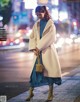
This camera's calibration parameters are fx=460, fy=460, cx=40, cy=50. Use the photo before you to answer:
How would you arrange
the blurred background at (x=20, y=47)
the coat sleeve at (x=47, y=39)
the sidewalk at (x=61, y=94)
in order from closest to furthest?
the coat sleeve at (x=47, y=39) → the sidewalk at (x=61, y=94) → the blurred background at (x=20, y=47)

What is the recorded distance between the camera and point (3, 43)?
31656mm

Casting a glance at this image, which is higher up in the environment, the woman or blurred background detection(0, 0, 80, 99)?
the woman

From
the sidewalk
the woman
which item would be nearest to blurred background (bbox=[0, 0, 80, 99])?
the sidewalk

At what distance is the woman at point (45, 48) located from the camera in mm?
8445

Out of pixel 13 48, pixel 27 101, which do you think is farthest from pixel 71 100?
pixel 13 48

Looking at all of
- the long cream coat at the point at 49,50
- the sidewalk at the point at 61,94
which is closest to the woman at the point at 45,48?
the long cream coat at the point at 49,50

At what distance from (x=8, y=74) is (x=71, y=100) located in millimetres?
6006

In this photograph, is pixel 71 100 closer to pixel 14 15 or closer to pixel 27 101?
pixel 27 101

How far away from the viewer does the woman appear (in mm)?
8445

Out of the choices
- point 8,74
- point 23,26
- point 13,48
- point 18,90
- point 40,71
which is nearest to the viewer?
point 40,71

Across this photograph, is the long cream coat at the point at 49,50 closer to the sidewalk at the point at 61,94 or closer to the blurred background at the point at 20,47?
the sidewalk at the point at 61,94

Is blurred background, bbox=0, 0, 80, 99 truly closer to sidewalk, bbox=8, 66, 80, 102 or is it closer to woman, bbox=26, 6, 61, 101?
sidewalk, bbox=8, 66, 80, 102

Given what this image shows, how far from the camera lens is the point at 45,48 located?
850 centimetres

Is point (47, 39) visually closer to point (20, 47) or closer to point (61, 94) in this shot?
point (61, 94)
